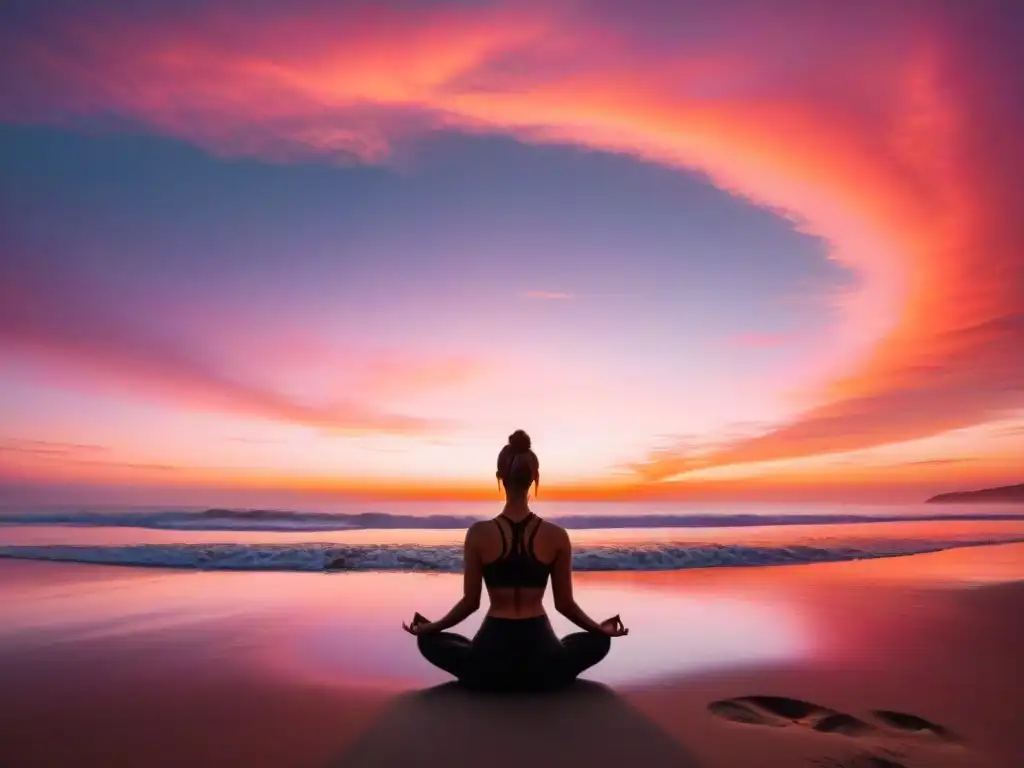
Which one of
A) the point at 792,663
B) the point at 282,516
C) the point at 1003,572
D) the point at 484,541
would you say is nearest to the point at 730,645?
the point at 792,663

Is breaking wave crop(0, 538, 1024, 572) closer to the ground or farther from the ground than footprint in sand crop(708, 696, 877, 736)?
farther from the ground

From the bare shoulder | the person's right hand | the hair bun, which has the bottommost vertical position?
the person's right hand

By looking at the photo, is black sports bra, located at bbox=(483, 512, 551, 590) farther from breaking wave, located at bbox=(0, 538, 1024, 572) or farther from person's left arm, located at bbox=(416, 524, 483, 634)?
breaking wave, located at bbox=(0, 538, 1024, 572)

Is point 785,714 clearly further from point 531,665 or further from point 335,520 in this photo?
point 335,520

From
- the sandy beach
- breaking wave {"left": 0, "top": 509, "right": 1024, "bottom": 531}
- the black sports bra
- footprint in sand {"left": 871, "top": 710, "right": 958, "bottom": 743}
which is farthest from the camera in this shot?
breaking wave {"left": 0, "top": 509, "right": 1024, "bottom": 531}

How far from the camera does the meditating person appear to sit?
20.3ft

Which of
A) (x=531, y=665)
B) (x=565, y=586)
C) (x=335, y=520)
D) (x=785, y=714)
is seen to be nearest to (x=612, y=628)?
(x=565, y=586)

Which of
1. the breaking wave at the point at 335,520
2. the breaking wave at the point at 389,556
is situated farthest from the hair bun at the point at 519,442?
the breaking wave at the point at 335,520

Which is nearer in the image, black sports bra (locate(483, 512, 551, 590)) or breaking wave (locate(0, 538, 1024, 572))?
black sports bra (locate(483, 512, 551, 590))

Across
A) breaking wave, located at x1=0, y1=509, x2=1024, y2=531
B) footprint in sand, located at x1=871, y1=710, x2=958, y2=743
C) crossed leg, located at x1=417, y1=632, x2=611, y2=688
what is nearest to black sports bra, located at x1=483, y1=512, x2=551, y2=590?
crossed leg, located at x1=417, y1=632, x2=611, y2=688

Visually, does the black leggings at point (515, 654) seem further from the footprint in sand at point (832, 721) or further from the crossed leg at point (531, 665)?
the footprint in sand at point (832, 721)

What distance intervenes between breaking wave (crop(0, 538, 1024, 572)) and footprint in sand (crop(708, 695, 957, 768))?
10.6 metres

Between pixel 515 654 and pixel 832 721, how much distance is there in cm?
244

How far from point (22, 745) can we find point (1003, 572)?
16.2 metres
